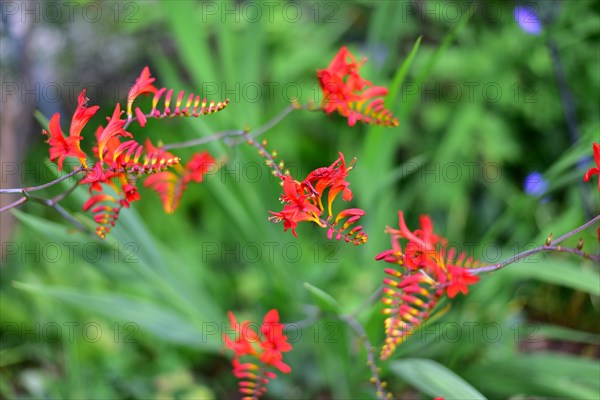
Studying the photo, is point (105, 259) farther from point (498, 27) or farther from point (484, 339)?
point (498, 27)

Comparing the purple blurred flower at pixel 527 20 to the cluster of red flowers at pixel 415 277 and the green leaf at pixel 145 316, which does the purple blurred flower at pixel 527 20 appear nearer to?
the cluster of red flowers at pixel 415 277

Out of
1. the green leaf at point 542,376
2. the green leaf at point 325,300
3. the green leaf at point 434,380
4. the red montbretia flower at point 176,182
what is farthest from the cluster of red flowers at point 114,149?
the green leaf at point 542,376

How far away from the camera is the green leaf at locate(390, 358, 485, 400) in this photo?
3.31ft

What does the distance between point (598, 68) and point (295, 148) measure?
3.16ft

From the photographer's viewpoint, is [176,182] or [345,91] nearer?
[345,91]

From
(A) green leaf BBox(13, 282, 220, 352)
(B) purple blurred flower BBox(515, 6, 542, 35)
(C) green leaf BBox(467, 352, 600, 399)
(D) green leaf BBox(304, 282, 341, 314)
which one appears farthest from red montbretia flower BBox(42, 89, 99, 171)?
(B) purple blurred flower BBox(515, 6, 542, 35)

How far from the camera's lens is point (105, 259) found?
1417mm

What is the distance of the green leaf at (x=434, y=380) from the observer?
1.01m

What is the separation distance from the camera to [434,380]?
3.53ft

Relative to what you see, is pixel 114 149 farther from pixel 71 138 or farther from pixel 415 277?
pixel 415 277

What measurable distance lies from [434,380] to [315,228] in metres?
1.07

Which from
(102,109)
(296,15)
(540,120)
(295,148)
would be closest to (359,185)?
(295,148)

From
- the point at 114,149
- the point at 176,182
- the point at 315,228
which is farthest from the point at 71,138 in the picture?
the point at 315,228

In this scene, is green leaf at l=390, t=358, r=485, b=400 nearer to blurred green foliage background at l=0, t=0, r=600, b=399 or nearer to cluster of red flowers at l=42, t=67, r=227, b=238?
blurred green foliage background at l=0, t=0, r=600, b=399
